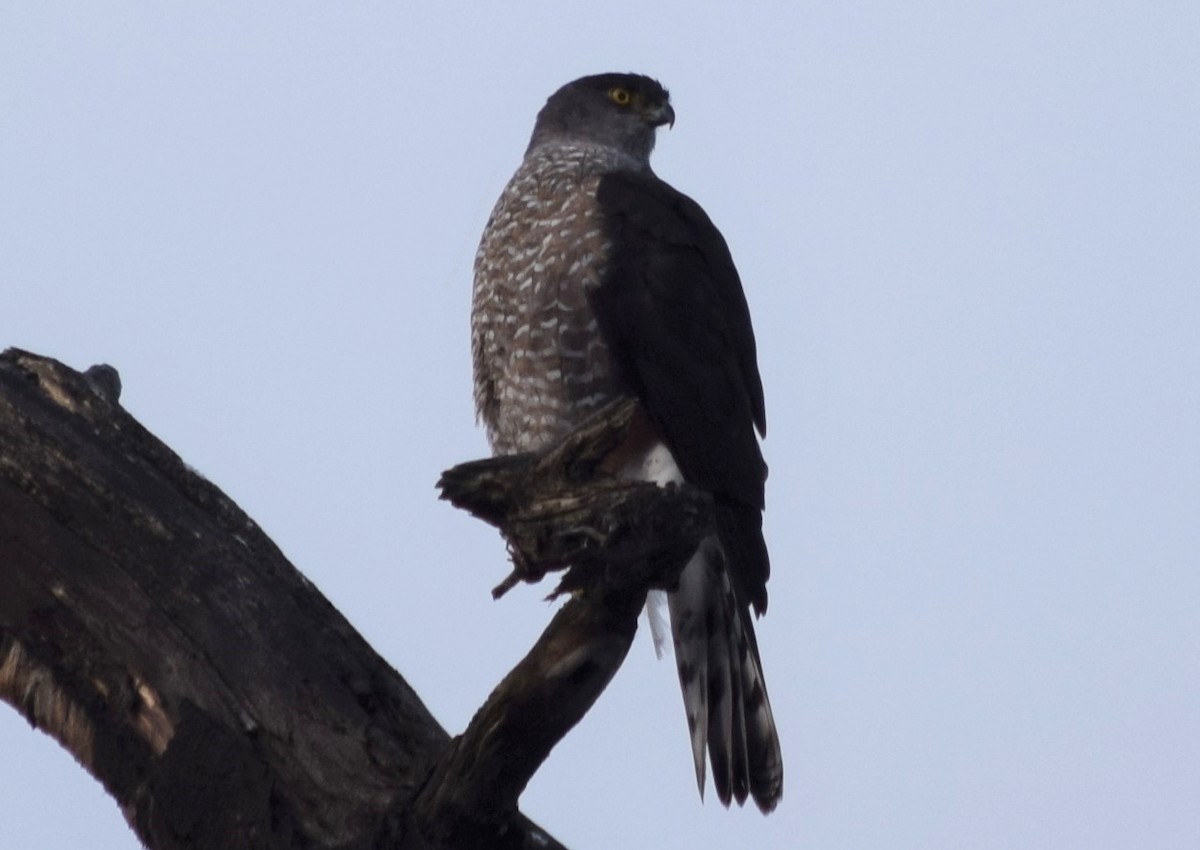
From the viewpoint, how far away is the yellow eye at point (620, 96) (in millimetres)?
7039

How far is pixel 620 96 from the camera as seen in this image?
705 cm

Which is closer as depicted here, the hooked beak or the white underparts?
the white underparts

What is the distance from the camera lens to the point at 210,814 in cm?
344

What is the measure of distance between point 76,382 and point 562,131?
3.17 m

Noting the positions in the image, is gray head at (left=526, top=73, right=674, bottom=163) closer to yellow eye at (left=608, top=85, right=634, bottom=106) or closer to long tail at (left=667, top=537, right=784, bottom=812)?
yellow eye at (left=608, top=85, right=634, bottom=106)

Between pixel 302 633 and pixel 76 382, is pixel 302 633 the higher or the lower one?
the lower one

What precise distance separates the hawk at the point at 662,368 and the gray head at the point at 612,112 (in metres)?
1.07

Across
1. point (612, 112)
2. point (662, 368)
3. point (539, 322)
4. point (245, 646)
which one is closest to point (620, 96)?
point (612, 112)

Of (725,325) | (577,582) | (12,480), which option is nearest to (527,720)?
(577,582)

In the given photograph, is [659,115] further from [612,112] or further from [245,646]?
[245,646]

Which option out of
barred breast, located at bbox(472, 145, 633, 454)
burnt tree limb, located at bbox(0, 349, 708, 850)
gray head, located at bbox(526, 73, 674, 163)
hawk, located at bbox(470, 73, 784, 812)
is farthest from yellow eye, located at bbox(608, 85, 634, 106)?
burnt tree limb, located at bbox(0, 349, 708, 850)

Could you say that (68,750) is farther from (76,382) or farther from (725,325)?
(725,325)

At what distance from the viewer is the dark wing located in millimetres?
5098

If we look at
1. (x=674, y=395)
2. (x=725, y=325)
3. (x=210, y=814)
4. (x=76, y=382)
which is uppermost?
(x=725, y=325)
